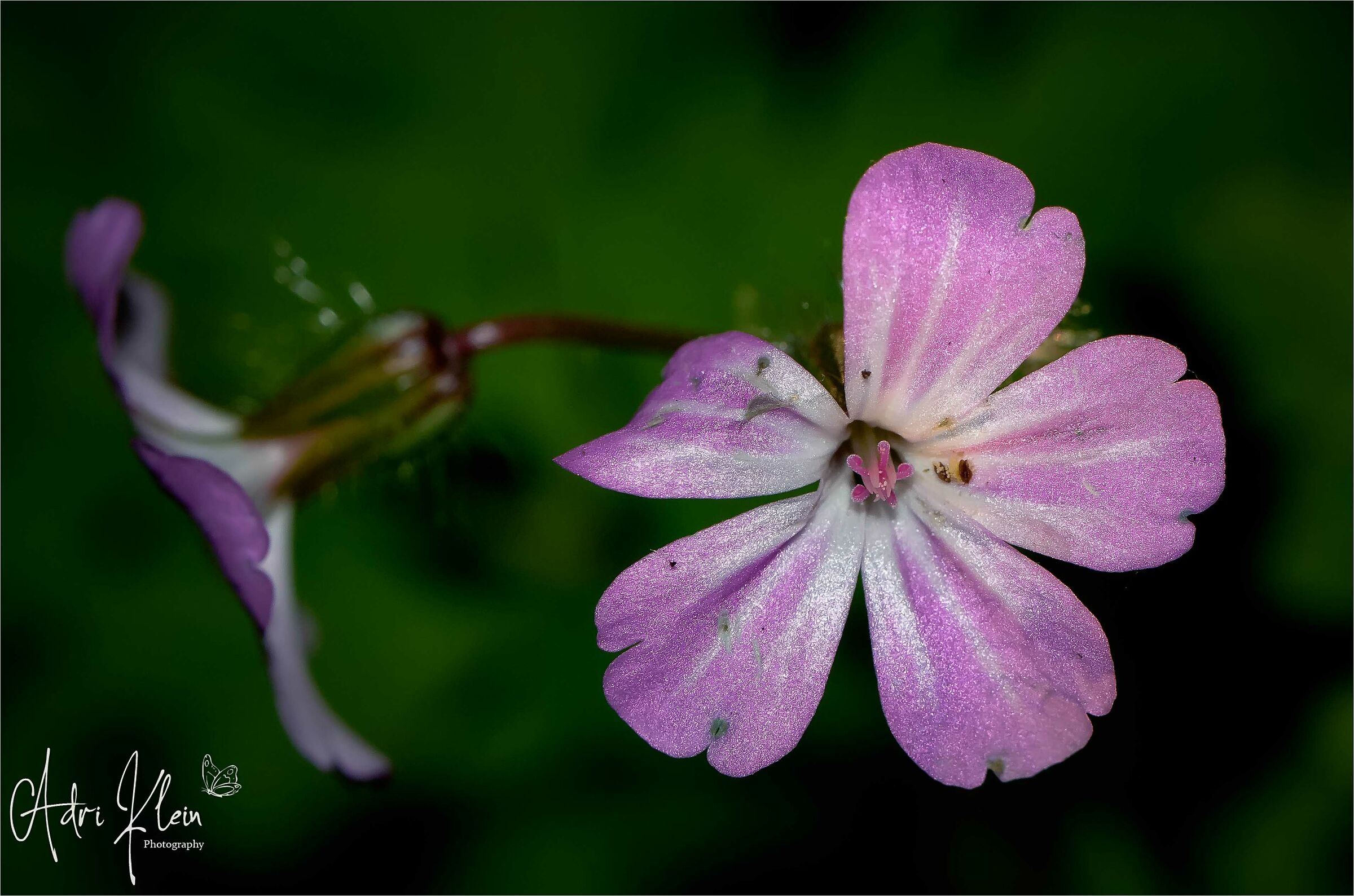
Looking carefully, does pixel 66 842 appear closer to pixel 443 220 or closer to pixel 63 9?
pixel 443 220

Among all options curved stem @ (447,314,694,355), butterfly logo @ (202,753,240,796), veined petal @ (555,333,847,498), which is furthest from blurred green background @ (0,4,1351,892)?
veined petal @ (555,333,847,498)

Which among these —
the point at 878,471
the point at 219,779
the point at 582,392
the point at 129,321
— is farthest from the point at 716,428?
the point at 219,779

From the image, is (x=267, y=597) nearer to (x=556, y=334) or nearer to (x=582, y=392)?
Answer: (x=556, y=334)

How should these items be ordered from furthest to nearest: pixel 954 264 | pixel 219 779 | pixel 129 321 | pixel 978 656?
pixel 219 779
pixel 129 321
pixel 978 656
pixel 954 264

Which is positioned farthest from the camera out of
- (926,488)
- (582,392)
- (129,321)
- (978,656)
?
(582,392)

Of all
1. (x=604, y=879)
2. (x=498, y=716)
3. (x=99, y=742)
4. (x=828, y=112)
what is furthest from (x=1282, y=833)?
(x=99, y=742)
